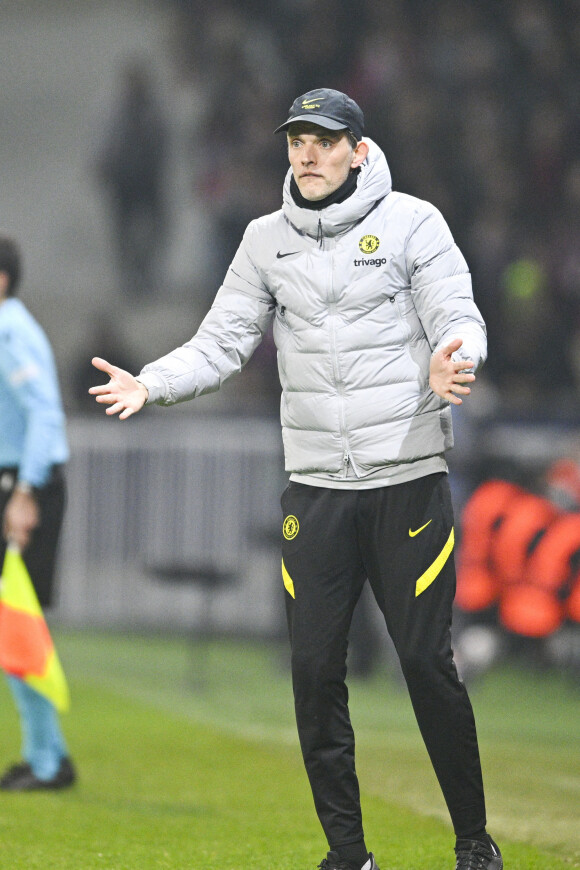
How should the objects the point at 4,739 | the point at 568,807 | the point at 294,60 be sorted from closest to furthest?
the point at 568,807, the point at 4,739, the point at 294,60

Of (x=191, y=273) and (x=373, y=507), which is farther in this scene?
(x=191, y=273)

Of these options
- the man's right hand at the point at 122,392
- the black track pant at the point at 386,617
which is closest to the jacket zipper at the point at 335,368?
the black track pant at the point at 386,617

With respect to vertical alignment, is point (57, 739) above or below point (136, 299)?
below

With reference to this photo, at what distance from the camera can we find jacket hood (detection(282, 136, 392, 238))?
4.20 m

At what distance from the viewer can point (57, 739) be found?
239 inches

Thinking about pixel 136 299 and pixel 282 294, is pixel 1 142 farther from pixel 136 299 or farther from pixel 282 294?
pixel 282 294

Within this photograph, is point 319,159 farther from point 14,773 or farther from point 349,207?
point 14,773

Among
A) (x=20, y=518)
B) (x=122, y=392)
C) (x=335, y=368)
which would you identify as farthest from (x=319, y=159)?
(x=20, y=518)

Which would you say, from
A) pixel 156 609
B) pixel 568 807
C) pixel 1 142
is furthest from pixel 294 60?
pixel 568 807

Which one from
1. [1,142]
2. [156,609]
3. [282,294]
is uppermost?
[1,142]

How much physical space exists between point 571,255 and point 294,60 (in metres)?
4.17

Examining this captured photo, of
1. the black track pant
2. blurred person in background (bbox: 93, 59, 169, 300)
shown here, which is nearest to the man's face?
→ the black track pant

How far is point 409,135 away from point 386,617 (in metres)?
9.98

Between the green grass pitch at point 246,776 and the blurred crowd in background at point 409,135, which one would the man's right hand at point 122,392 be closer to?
the green grass pitch at point 246,776
